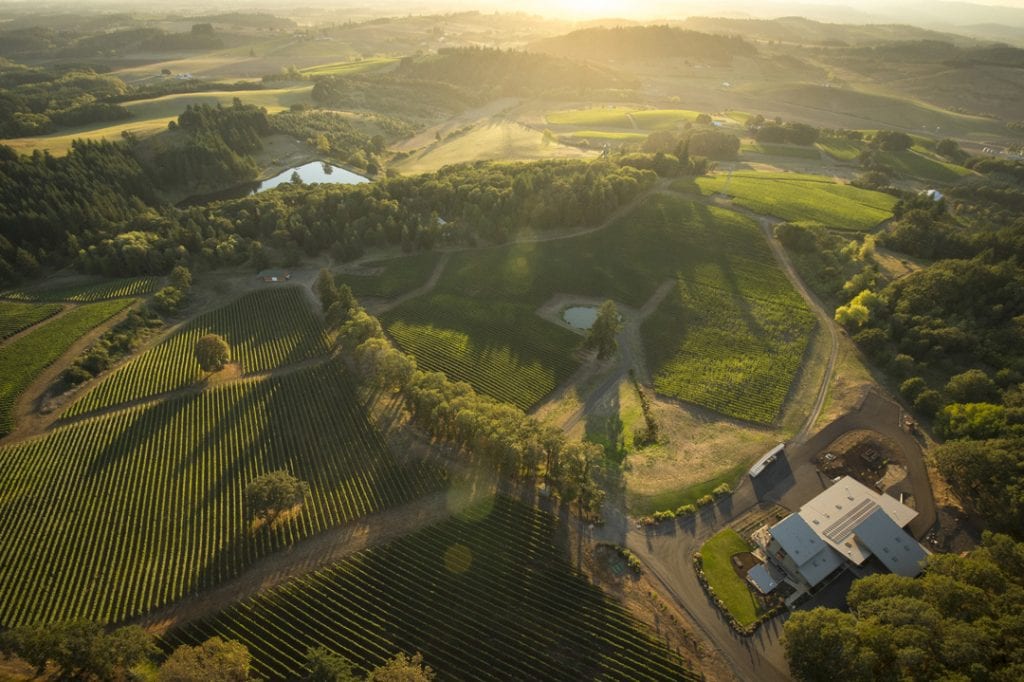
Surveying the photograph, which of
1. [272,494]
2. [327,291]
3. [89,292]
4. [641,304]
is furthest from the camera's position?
[641,304]

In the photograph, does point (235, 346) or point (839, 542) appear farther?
point (235, 346)

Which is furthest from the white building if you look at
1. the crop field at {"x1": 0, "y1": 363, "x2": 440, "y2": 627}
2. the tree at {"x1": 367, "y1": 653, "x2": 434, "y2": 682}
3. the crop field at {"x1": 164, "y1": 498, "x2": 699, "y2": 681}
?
the crop field at {"x1": 0, "y1": 363, "x2": 440, "y2": 627}

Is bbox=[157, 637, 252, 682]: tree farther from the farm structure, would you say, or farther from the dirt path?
the farm structure

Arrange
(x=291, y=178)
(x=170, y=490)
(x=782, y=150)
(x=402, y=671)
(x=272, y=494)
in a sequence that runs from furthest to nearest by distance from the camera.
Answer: (x=782, y=150) < (x=291, y=178) < (x=170, y=490) < (x=272, y=494) < (x=402, y=671)

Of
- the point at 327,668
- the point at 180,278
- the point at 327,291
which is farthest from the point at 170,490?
the point at 180,278

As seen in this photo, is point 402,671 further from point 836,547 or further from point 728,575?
point 836,547

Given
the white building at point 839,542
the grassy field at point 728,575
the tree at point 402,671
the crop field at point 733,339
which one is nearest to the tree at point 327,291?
the crop field at point 733,339
